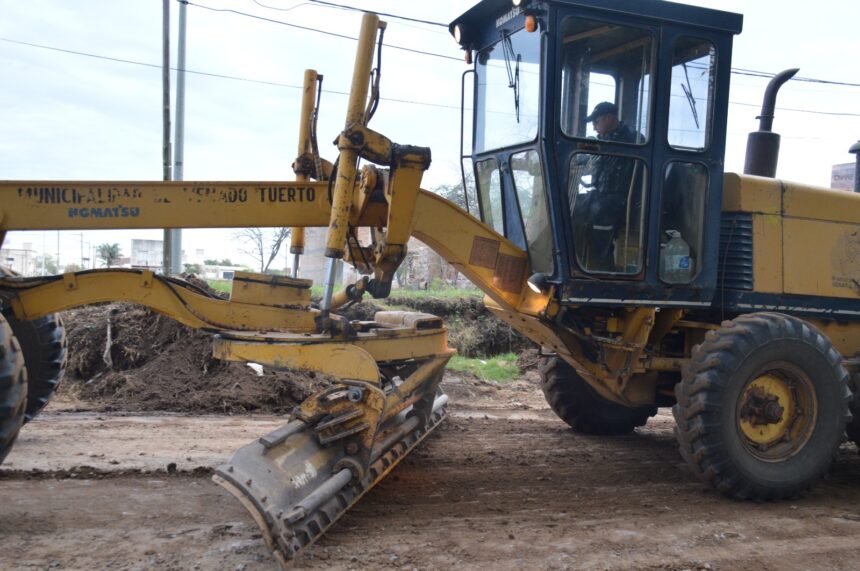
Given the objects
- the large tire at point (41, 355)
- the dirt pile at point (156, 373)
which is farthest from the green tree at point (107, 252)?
the large tire at point (41, 355)

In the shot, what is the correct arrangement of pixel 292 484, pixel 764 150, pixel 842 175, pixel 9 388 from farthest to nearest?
pixel 842 175
pixel 764 150
pixel 9 388
pixel 292 484

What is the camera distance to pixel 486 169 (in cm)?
576

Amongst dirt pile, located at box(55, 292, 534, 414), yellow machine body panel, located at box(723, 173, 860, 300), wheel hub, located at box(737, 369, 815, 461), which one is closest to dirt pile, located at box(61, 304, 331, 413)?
dirt pile, located at box(55, 292, 534, 414)

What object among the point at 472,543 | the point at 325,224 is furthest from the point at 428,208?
the point at 472,543

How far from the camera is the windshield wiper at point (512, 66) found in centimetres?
524

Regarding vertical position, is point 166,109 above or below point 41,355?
above

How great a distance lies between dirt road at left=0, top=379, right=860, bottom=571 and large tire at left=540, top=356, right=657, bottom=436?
0.90 feet

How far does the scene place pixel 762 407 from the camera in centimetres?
504

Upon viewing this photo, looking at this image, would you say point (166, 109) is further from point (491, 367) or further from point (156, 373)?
point (491, 367)

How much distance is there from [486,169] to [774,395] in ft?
8.72

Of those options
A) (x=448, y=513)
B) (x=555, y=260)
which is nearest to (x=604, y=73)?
(x=555, y=260)

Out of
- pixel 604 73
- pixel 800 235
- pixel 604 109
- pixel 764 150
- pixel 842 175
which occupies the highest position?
pixel 842 175

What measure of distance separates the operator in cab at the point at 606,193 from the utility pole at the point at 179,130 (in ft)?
33.0

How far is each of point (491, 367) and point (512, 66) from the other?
20.6 feet
